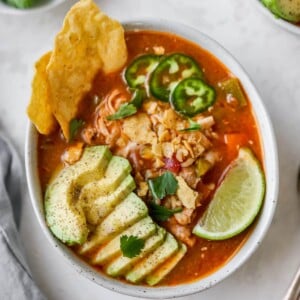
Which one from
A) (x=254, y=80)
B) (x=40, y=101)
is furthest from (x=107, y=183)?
(x=254, y=80)

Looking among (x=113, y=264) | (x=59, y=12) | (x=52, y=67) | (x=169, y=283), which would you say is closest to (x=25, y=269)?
(x=113, y=264)

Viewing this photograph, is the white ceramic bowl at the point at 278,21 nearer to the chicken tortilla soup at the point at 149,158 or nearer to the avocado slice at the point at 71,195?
the chicken tortilla soup at the point at 149,158

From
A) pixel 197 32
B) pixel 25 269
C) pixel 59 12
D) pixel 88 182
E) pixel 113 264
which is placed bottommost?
pixel 25 269

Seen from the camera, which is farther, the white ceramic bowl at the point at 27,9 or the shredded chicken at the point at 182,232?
the white ceramic bowl at the point at 27,9

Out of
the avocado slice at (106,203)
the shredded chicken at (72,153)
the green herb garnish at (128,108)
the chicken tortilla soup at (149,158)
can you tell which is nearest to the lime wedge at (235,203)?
the chicken tortilla soup at (149,158)

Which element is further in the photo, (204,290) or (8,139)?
(8,139)

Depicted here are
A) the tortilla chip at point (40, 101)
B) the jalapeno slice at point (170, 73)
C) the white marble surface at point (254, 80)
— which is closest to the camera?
the tortilla chip at point (40, 101)

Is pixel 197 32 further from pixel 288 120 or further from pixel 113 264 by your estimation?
pixel 113 264

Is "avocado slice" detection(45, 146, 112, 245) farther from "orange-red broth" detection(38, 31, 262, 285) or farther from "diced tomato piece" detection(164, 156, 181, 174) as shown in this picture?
"diced tomato piece" detection(164, 156, 181, 174)
